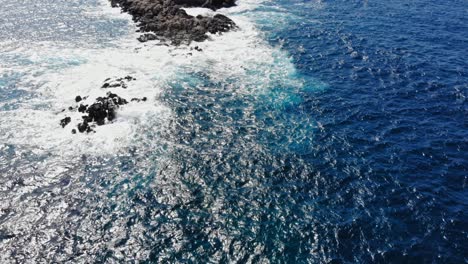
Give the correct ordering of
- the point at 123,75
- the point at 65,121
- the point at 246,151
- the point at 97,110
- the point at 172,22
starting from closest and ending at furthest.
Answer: the point at 246,151
the point at 65,121
the point at 97,110
the point at 123,75
the point at 172,22

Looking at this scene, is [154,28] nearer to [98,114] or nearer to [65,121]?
[98,114]

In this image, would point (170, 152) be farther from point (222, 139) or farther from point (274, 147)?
point (274, 147)

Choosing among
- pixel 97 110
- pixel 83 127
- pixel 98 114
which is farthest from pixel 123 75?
pixel 83 127

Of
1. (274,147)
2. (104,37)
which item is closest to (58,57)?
(104,37)

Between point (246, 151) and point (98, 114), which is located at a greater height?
point (98, 114)

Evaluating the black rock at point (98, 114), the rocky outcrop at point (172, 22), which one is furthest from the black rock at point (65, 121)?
the rocky outcrop at point (172, 22)

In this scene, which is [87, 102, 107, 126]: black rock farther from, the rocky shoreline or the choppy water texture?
the choppy water texture
